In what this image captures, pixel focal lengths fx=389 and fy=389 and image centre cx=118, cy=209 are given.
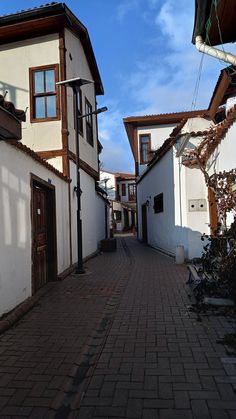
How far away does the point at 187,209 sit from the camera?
11.4 metres

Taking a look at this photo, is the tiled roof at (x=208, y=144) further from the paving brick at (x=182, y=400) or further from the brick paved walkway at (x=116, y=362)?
the paving brick at (x=182, y=400)

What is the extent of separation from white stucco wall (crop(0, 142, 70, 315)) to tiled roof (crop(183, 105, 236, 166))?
402 cm

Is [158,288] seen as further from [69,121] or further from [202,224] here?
[69,121]

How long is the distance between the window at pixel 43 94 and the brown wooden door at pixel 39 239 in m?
3.60

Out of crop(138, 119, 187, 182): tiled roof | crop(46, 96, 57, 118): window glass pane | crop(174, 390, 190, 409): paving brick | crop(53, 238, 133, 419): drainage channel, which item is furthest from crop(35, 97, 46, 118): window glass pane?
crop(174, 390, 190, 409): paving brick

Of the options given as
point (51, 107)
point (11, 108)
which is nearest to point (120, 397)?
point (11, 108)

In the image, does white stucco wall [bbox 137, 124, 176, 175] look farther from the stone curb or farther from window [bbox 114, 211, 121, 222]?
window [bbox 114, 211, 121, 222]

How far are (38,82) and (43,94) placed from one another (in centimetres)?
42

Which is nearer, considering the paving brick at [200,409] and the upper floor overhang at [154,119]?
the paving brick at [200,409]

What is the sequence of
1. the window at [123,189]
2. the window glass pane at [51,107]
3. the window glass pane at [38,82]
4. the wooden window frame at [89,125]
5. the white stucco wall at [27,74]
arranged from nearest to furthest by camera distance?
1. the white stucco wall at [27,74]
2. the window glass pane at [51,107]
3. the window glass pane at [38,82]
4. the wooden window frame at [89,125]
5. the window at [123,189]

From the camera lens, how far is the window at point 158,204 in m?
14.9

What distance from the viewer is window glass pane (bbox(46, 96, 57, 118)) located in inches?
432

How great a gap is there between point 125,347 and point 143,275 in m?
5.23

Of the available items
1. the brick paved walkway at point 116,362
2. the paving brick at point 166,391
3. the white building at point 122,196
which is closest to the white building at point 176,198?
the brick paved walkway at point 116,362
